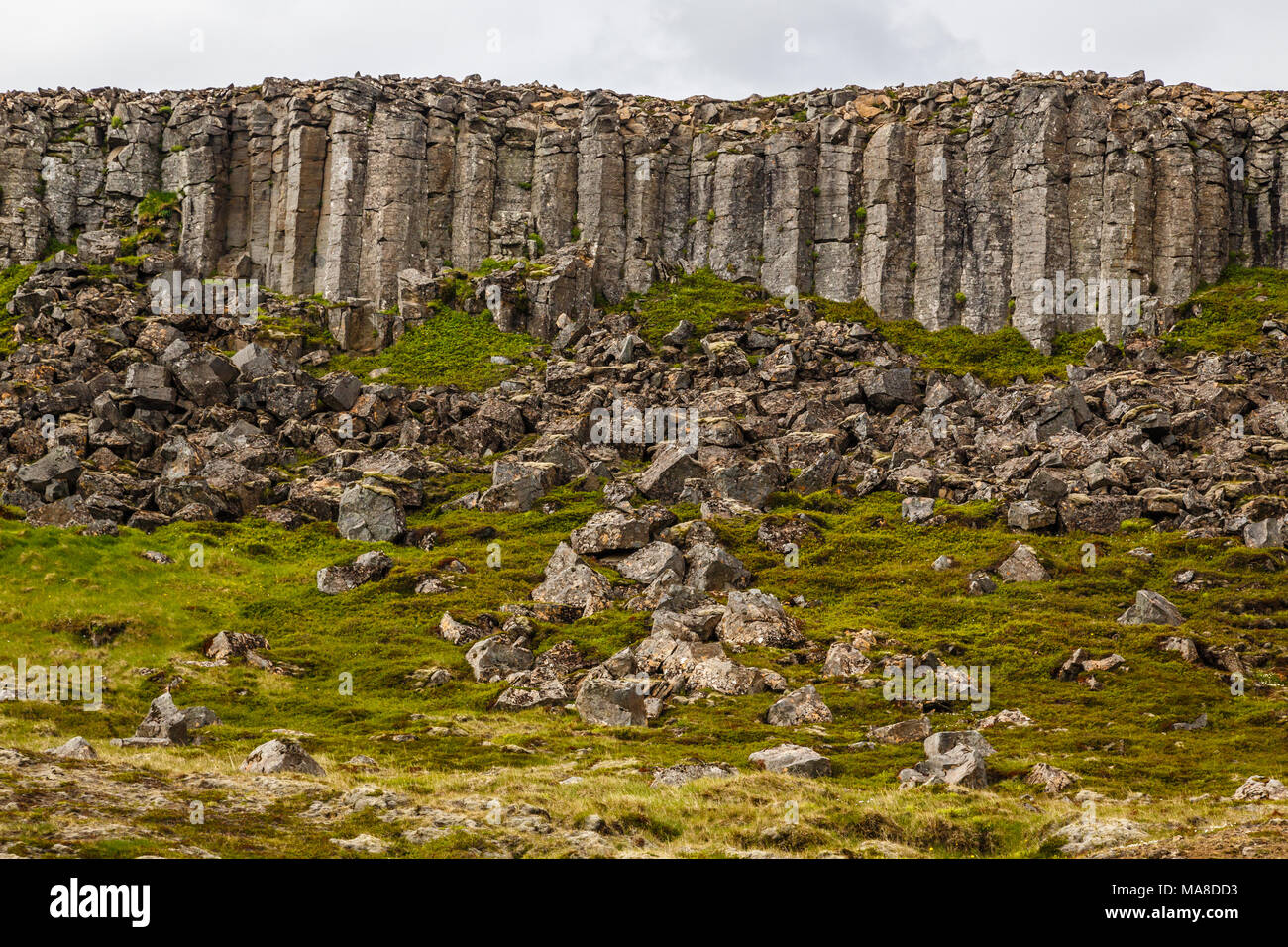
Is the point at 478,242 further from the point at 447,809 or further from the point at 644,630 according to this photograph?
the point at 447,809

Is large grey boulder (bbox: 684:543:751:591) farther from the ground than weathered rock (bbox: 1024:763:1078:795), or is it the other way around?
large grey boulder (bbox: 684:543:751:591)

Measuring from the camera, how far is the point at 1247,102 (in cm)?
11050

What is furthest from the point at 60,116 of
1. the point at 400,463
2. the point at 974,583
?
the point at 974,583

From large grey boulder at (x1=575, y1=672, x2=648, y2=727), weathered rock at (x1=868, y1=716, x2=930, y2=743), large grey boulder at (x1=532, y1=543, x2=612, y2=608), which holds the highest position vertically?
large grey boulder at (x1=532, y1=543, x2=612, y2=608)

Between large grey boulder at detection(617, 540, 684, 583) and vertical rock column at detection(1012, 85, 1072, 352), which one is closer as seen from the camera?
large grey boulder at detection(617, 540, 684, 583)

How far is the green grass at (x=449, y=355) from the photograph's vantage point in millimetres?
97562

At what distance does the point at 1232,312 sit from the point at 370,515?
6888 centimetres

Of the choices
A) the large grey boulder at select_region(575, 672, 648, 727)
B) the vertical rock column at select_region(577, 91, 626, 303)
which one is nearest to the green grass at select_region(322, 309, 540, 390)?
the vertical rock column at select_region(577, 91, 626, 303)

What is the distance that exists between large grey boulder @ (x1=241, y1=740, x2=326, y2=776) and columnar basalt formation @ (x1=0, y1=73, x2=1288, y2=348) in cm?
7735

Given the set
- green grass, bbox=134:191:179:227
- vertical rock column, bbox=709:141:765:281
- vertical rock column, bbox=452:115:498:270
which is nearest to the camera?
vertical rock column, bbox=709:141:765:281

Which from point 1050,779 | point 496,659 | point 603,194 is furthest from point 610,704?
point 603,194

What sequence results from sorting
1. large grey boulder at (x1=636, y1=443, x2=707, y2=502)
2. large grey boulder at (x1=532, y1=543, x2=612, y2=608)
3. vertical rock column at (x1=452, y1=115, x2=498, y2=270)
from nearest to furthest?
1. large grey boulder at (x1=532, y1=543, x2=612, y2=608)
2. large grey boulder at (x1=636, y1=443, x2=707, y2=502)
3. vertical rock column at (x1=452, y1=115, x2=498, y2=270)

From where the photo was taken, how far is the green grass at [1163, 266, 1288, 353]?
92125 millimetres

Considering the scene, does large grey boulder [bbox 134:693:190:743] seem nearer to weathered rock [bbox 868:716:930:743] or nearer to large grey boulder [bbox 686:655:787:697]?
large grey boulder [bbox 686:655:787:697]
